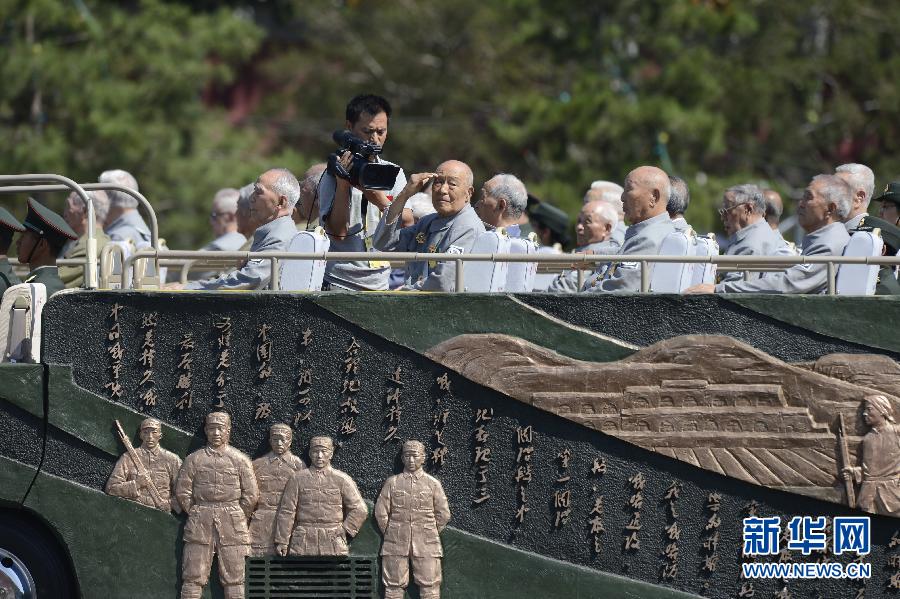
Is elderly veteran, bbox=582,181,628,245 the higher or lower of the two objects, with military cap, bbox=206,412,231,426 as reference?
higher

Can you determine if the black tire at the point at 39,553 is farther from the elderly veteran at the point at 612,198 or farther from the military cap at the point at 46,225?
the elderly veteran at the point at 612,198

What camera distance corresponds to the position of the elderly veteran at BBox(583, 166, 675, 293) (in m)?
10.2

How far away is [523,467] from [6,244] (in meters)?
3.50

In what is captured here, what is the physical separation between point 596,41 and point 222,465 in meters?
17.5

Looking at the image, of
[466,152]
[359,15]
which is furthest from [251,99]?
[466,152]

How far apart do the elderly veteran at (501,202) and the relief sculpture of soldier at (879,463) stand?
2513mm

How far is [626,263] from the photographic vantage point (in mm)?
10258

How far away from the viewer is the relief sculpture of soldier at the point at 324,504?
9.77 meters

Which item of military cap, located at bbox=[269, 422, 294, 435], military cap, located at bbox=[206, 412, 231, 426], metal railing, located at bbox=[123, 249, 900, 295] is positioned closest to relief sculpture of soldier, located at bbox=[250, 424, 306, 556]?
military cap, located at bbox=[269, 422, 294, 435]

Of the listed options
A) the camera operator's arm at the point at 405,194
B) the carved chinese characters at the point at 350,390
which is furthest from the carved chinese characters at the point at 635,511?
the camera operator's arm at the point at 405,194

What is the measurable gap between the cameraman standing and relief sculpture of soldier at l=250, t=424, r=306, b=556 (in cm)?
103

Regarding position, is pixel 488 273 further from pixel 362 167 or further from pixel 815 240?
pixel 815 240

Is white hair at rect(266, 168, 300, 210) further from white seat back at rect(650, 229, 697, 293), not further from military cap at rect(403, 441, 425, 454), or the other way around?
white seat back at rect(650, 229, 697, 293)

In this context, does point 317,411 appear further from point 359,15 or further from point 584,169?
point 359,15
